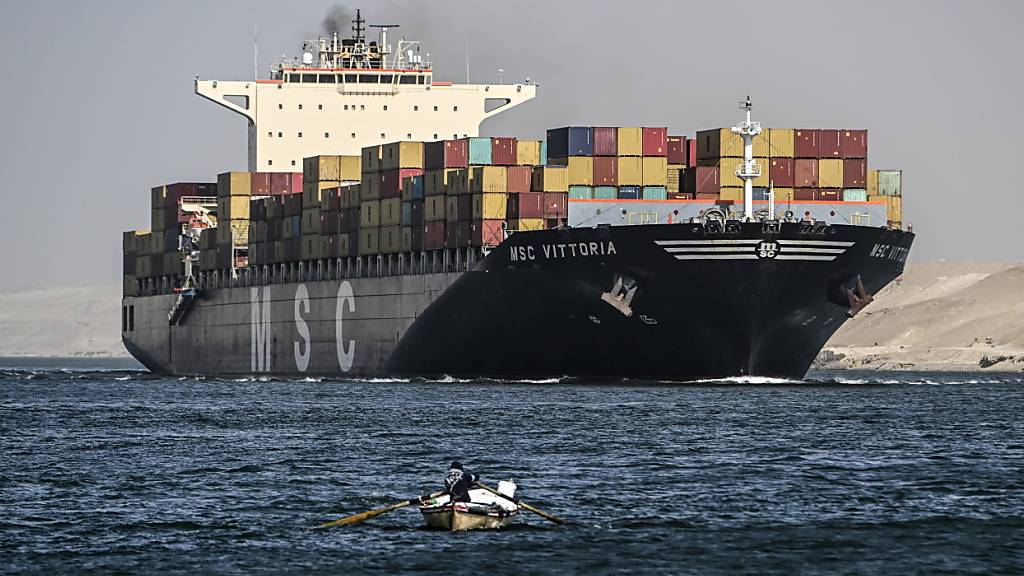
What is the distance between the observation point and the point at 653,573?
→ 2816 centimetres

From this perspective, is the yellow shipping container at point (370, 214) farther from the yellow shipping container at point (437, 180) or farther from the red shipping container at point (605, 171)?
the red shipping container at point (605, 171)

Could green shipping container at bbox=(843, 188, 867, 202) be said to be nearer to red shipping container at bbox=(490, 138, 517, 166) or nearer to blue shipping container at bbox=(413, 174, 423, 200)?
red shipping container at bbox=(490, 138, 517, 166)

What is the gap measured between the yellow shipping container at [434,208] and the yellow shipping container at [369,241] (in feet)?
17.1

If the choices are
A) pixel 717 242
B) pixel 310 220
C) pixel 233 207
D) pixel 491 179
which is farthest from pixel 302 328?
pixel 717 242

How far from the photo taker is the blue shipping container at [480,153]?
72312 mm

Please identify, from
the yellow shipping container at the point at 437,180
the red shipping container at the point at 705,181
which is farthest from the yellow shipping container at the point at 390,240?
the red shipping container at the point at 705,181

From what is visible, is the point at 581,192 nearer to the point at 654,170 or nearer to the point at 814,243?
the point at 654,170

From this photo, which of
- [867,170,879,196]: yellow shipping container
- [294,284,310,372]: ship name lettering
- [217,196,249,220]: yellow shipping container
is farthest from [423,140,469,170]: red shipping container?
[217,196,249,220]: yellow shipping container

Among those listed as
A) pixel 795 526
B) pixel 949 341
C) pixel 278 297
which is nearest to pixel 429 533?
pixel 795 526

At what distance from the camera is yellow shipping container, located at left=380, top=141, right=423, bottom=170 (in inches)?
3083

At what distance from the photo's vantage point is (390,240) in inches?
3125

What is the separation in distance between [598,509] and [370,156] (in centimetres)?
4840

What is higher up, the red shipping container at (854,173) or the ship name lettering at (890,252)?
the red shipping container at (854,173)

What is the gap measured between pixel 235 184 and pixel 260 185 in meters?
A: 1.43
